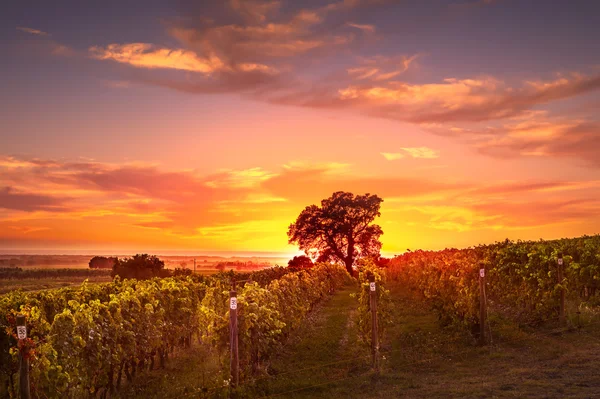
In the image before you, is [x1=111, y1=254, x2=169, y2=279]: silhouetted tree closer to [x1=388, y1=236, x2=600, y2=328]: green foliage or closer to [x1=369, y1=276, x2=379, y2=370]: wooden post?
[x1=388, y1=236, x2=600, y2=328]: green foliage

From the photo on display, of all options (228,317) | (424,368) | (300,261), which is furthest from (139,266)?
(424,368)

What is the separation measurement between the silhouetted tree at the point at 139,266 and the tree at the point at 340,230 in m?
24.5

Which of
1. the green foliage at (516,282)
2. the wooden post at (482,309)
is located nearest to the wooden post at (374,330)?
the wooden post at (482,309)

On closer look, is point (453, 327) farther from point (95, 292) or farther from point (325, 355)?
point (95, 292)

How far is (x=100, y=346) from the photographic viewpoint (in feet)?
43.0

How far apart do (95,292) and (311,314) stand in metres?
11.1

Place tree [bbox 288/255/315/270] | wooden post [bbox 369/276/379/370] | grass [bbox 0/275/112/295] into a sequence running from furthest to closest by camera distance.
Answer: tree [bbox 288/255/315/270] < grass [bbox 0/275/112/295] < wooden post [bbox 369/276/379/370]

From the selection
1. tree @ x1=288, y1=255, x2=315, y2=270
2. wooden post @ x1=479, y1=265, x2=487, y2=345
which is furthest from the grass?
wooden post @ x1=479, y1=265, x2=487, y2=345

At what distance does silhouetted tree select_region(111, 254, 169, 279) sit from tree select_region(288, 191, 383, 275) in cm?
2445

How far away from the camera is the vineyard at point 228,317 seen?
12.5m

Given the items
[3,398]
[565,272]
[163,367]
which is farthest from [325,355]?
[565,272]

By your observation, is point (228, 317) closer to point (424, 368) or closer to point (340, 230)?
point (424, 368)

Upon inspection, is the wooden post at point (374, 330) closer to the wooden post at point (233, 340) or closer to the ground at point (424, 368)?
the ground at point (424, 368)

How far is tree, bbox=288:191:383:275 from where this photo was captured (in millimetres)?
69125
